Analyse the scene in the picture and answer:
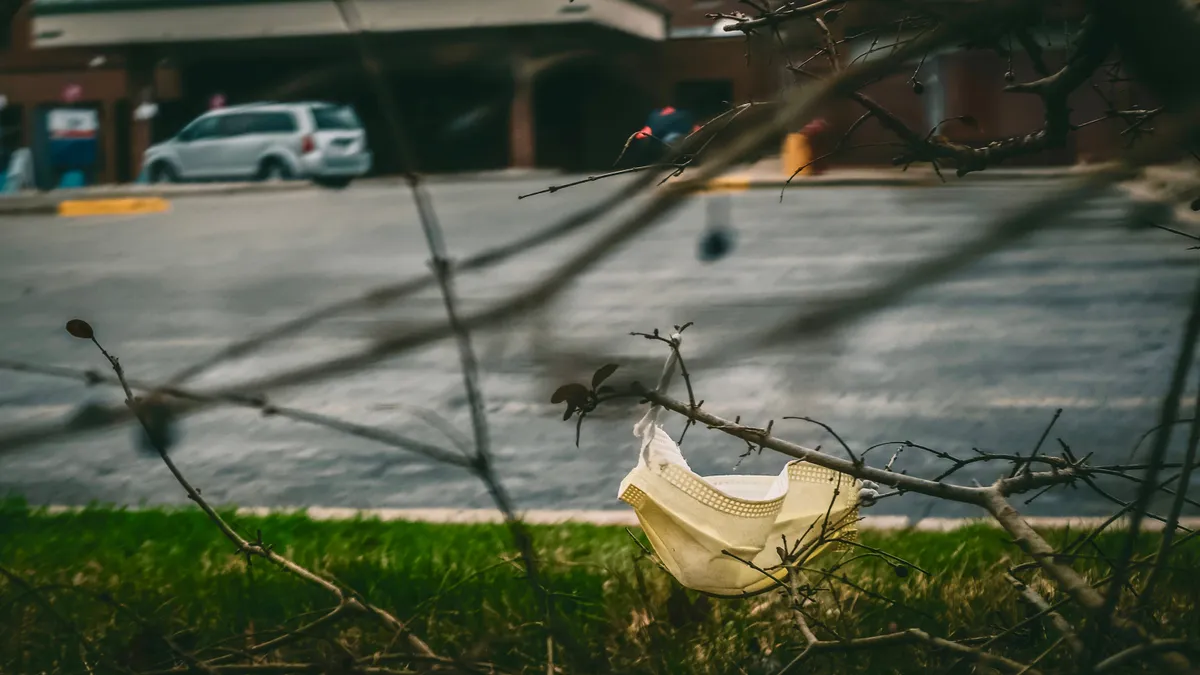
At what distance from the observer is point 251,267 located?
46.6ft

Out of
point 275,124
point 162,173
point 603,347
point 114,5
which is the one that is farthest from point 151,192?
point 603,347

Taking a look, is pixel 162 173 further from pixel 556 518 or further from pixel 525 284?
pixel 525 284

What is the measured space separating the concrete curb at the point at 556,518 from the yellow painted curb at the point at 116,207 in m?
17.7

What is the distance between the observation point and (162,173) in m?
25.9

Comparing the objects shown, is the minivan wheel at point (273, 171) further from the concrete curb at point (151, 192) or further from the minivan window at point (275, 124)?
the minivan window at point (275, 124)

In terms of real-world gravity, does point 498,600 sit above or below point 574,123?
above

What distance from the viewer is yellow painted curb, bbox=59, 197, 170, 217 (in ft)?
72.1

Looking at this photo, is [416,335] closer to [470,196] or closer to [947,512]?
[947,512]

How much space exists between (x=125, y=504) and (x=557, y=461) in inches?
75.5

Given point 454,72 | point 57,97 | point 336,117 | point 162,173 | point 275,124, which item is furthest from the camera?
point 57,97

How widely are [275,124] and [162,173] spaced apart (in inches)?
265

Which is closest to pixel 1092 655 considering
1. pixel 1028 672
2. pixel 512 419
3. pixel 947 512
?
pixel 1028 672

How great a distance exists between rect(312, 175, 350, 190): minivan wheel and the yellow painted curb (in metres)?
2.76

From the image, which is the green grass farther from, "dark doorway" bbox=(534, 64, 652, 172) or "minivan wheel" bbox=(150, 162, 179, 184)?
"dark doorway" bbox=(534, 64, 652, 172)
